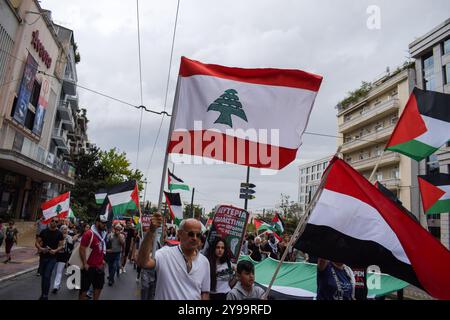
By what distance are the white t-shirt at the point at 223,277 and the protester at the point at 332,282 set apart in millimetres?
1518

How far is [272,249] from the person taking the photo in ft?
38.1

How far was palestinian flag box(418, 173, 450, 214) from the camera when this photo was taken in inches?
277

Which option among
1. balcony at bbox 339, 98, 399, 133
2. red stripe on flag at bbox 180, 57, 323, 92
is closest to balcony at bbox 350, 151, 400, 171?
balcony at bbox 339, 98, 399, 133

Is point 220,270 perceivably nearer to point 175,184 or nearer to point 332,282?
point 332,282

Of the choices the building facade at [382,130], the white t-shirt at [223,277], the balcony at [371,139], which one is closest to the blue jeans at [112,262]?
the white t-shirt at [223,277]

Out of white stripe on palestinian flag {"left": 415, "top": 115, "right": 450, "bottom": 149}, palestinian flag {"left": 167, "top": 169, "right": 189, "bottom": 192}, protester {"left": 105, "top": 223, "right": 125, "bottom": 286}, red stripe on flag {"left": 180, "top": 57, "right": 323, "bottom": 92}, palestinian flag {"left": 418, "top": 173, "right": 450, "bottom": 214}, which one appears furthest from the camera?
palestinian flag {"left": 167, "top": 169, "right": 189, "bottom": 192}

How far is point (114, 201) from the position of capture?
30.3 ft

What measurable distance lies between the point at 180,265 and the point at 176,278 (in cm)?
11

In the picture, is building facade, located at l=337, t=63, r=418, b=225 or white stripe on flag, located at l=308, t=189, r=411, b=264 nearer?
white stripe on flag, located at l=308, t=189, r=411, b=264

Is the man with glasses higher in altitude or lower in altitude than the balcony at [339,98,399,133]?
lower

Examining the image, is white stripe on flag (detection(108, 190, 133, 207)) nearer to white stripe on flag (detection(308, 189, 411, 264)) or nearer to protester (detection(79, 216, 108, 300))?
protester (detection(79, 216, 108, 300))

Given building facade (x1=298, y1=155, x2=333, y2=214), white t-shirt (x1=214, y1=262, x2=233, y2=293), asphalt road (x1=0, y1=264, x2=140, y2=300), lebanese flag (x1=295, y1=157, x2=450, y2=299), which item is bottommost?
asphalt road (x1=0, y1=264, x2=140, y2=300)

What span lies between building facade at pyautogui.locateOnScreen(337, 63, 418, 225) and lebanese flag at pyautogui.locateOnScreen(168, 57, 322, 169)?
88.4ft
